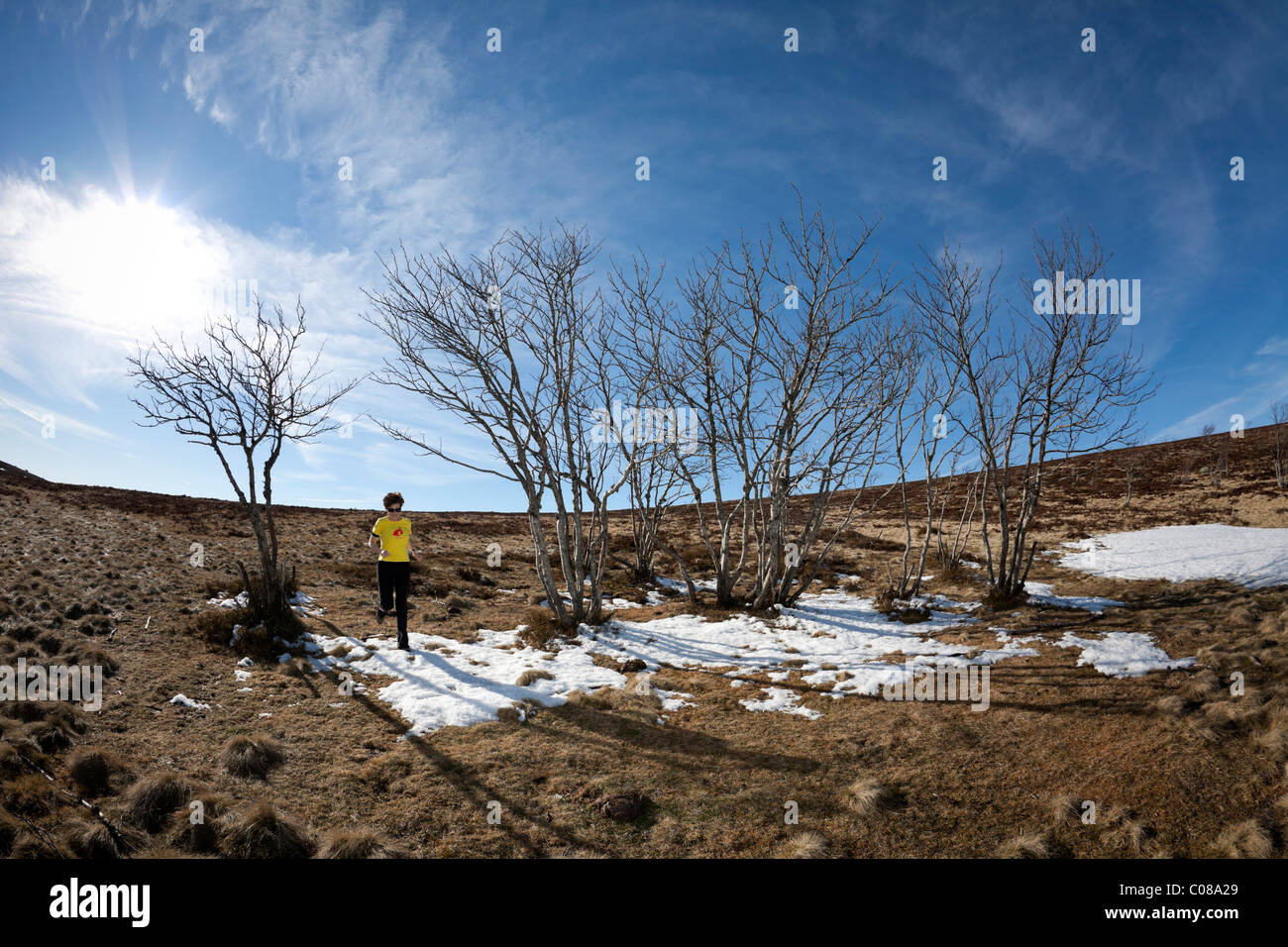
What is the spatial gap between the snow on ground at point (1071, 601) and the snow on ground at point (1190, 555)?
2889mm

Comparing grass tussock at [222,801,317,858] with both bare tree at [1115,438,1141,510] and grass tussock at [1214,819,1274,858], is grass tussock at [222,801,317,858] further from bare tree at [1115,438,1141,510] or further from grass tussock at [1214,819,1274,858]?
bare tree at [1115,438,1141,510]

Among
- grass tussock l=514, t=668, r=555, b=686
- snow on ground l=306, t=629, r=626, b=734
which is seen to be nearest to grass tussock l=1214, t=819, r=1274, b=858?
snow on ground l=306, t=629, r=626, b=734

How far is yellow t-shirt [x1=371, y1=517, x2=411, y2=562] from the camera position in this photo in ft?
27.9

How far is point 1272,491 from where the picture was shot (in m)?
29.8

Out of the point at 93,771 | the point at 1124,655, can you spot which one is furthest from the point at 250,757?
the point at 1124,655

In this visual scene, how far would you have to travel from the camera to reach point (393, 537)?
28.1ft

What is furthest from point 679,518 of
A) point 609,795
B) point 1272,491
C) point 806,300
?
point 609,795

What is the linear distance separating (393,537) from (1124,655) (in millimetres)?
10481

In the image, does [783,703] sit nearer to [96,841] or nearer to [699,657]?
[699,657]

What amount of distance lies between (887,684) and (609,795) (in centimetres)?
437

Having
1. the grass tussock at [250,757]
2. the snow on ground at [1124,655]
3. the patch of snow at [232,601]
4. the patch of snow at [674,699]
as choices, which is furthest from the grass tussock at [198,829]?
the snow on ground at [1124,655]

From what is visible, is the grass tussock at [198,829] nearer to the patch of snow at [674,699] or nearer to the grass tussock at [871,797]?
the patch of snow at [674,699]

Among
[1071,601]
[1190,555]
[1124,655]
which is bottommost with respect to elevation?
[1124,655]
